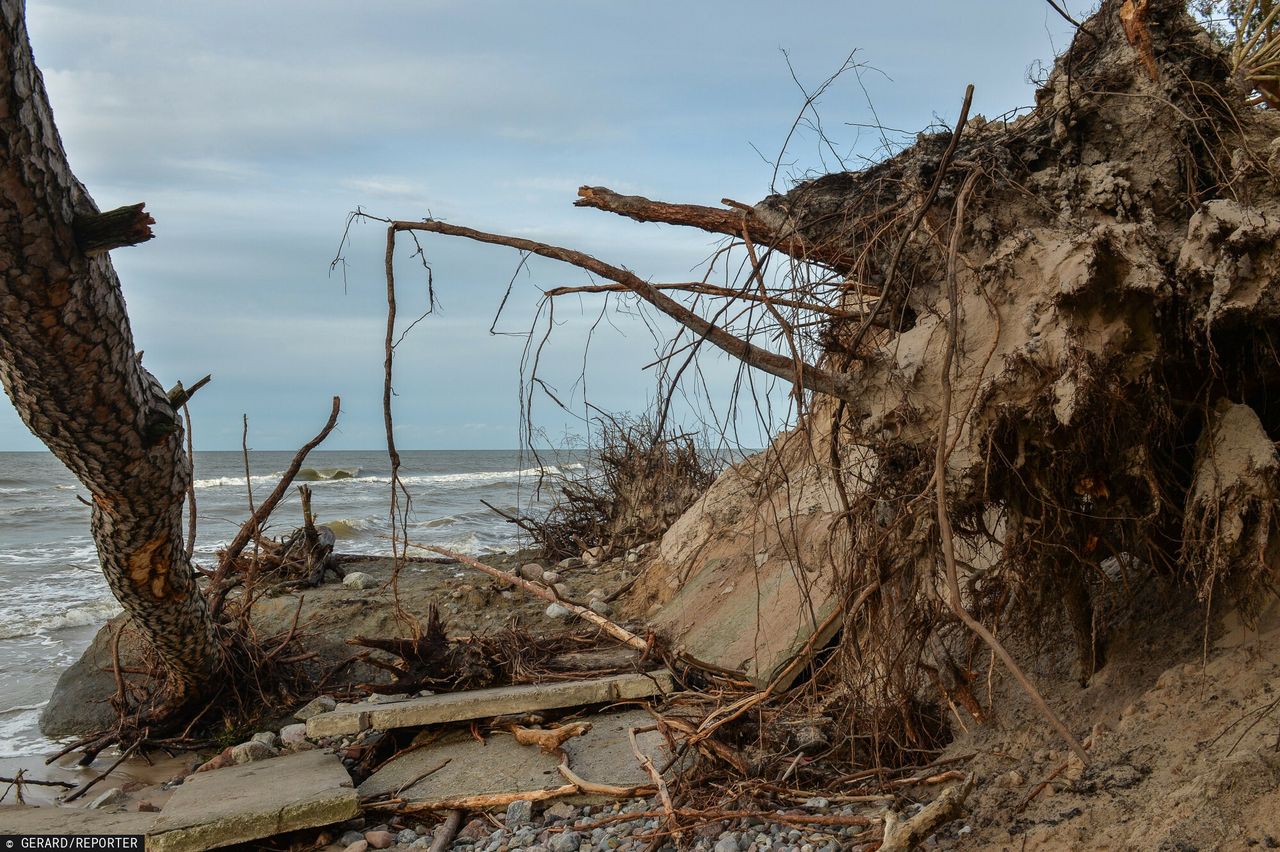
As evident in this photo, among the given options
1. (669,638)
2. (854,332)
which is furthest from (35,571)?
(854,332)

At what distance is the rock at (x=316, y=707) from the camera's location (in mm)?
5992

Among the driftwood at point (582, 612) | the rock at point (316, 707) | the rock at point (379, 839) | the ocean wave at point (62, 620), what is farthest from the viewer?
the ocean wave at point (62, 620)

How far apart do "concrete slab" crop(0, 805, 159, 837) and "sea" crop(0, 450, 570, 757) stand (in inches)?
86.3

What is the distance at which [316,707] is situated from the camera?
19.9 feet

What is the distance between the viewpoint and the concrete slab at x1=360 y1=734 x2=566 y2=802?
4.43m

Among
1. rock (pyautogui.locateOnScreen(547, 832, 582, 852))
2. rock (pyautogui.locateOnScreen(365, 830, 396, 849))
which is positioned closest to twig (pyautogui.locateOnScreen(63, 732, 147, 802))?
rock (pyautogui.locateOnScreen(365, 830, 396, 849))

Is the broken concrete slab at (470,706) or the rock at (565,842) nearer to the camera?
the rock at (565,842)

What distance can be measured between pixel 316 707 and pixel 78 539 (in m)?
14.1

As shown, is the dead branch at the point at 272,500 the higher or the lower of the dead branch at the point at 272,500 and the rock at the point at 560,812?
the higher

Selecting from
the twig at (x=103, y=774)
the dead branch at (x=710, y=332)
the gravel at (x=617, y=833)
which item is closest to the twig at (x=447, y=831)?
the gravel at (x=617, y=833)

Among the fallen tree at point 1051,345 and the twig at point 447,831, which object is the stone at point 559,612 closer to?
the twig at point 447,831

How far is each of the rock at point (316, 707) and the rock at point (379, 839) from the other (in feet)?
6.31

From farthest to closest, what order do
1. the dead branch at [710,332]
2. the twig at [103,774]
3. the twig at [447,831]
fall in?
the twig at [103,774] < the twig at [447,831] < the dead branch at [710,332]

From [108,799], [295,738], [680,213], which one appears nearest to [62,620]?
[108,799]
